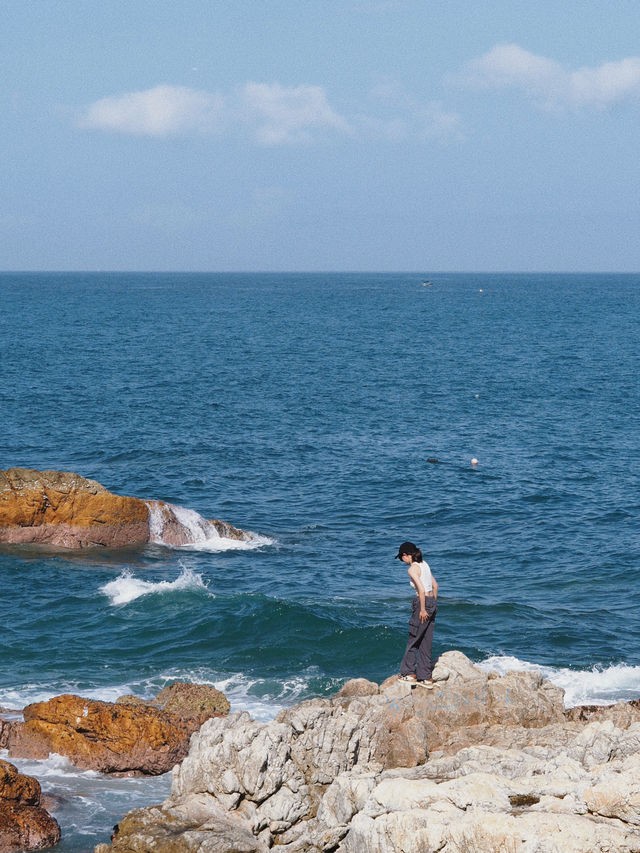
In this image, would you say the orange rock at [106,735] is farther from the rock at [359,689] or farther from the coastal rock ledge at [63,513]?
the coastal rock ledge at [63,513]

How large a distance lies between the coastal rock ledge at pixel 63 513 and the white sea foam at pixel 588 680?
1481 cm

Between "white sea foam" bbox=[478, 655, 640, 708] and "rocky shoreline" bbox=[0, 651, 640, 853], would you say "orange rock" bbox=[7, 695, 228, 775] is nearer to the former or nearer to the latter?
"rocky shoreline" bbox=[0, 651, 640, 853]

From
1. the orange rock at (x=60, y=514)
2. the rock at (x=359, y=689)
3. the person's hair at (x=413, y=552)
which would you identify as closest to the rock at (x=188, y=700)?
the rock at (x=359, y=689)

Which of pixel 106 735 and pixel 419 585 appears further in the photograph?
pixel 106 735

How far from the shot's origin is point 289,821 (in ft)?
47.3

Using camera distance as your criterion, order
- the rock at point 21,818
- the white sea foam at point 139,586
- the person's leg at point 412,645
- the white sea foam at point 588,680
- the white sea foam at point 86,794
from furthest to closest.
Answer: the white sea foam at point 139,586 < the white sea foam at point 588,680 < the person's leg at point 412,645 < the white sea foam at point 86,794 < the rock at point 21,818

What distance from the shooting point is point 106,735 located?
19344mm

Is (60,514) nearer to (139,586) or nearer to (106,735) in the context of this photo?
(139,586)

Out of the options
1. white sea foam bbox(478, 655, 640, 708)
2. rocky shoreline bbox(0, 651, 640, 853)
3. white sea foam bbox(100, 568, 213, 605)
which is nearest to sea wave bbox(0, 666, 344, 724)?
rocky shoreline bbox(0, 651, 640, 853)

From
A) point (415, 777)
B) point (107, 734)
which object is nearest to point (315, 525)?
point (107, 734)

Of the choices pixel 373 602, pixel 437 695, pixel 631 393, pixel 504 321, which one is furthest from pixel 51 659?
pixel 504 321

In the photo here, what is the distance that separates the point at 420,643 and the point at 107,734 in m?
6.53

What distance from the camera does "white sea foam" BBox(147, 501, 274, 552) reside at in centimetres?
3566

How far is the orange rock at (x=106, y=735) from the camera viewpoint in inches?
749
